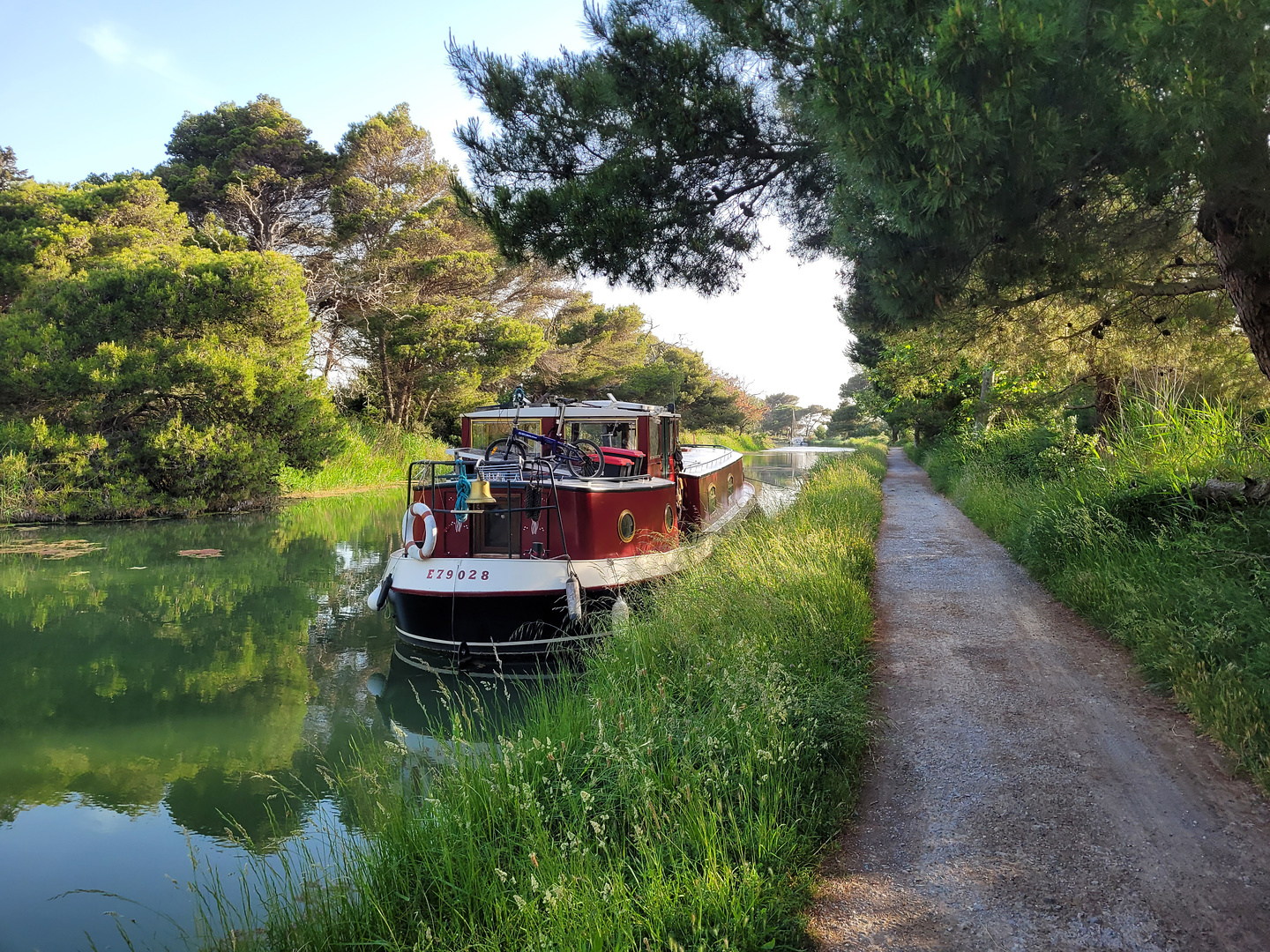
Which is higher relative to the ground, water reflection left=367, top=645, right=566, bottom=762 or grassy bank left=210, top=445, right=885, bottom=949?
grassy bank left=210, top=445, right=885, bottom=949

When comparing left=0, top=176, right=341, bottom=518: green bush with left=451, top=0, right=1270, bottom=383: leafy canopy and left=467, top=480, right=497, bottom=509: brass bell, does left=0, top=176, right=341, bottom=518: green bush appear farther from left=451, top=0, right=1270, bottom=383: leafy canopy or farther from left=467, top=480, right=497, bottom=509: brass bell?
left=451, top=0, right=1270, bottom=383: leafy canopy

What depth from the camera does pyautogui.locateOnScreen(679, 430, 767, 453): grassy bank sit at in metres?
46.6

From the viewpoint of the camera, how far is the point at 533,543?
829 centimetres

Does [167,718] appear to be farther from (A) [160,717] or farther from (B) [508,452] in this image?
(B) [508,452]

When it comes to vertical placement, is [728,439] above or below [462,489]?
above

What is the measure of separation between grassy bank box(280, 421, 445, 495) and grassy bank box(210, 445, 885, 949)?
61.6 ft

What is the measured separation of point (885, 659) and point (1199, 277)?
4813 millimetres

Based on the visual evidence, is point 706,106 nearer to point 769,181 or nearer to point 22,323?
point 769,181

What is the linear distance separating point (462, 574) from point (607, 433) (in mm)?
3131

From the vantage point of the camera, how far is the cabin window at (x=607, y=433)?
10102mm

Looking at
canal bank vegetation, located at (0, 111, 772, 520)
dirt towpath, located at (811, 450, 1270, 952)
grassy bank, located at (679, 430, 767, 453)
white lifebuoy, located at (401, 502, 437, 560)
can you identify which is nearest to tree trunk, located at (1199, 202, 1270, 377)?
dirt towpath, located at (811, 450, 1270, 952)

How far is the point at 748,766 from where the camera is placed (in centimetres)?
332

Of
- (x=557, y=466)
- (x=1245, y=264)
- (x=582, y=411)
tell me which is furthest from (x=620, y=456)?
(x=1245, y=264)

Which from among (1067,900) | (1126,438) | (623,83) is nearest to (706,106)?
(623,83)
